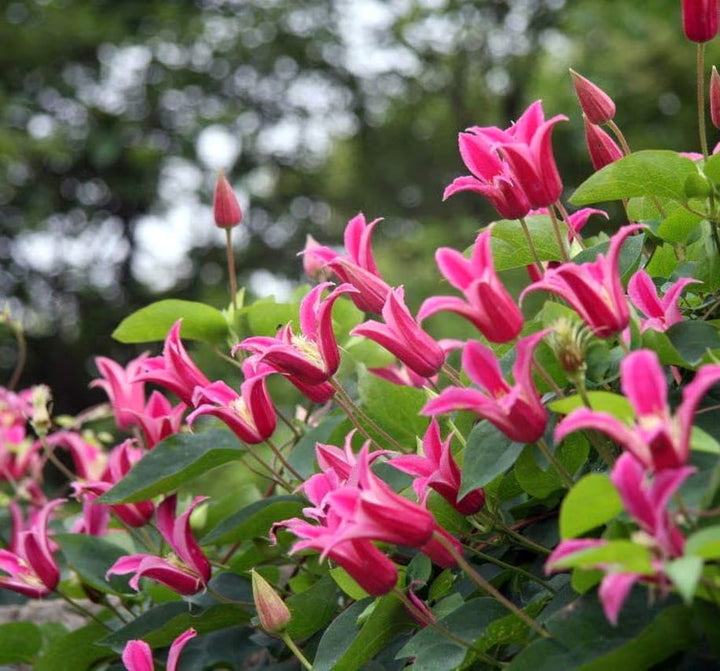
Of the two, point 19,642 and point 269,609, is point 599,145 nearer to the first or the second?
point 269,609

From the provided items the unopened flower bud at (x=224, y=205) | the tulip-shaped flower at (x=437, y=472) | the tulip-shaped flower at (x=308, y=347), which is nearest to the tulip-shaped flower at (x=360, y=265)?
the tulip-shaped flower at (x=308, y=347)

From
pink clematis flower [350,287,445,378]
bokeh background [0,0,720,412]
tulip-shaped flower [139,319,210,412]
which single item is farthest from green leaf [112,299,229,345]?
bokeh background [0,0,720,412]

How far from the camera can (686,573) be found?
0.45 meters

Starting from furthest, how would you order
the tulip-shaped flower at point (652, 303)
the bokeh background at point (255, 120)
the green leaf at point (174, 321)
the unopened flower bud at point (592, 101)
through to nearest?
the bokeh background at point (255, 120), the green leaf at point (174, 321), the unopened flower bud at point (592, 101), the tulip-shaped flower at point (652, 303)

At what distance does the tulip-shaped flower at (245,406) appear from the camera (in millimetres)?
859

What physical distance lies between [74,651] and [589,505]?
0.71m

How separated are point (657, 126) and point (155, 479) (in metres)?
5.84

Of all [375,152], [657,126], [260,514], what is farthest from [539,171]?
[375,152]

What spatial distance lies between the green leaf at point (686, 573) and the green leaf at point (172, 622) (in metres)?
0.55

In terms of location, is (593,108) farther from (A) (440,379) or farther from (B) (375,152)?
(B) (375,152)

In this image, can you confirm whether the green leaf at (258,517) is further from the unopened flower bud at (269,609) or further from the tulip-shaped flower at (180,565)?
the unopened flower bud at (269,609)

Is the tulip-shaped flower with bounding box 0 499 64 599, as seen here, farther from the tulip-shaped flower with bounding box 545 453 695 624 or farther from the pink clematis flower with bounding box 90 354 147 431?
the tulip-shaped flower with bounding box 545 453 695 624

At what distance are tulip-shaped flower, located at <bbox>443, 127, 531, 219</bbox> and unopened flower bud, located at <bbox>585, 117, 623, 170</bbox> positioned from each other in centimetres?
15

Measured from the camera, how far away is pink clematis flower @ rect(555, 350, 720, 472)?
52 centimetres
